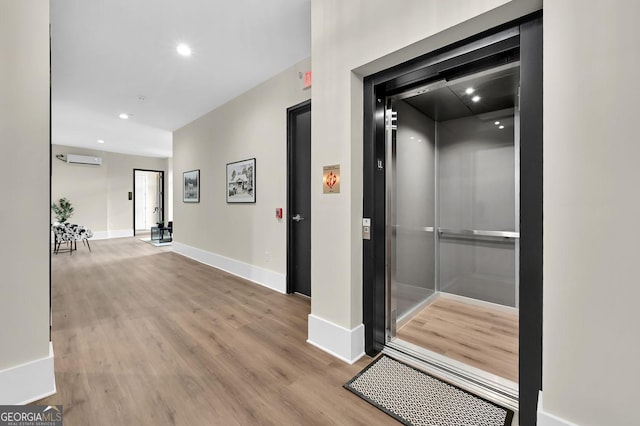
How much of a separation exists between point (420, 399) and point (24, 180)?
268 cm

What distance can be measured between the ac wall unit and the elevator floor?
10.2 metres

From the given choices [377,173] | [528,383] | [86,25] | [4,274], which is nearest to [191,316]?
[4,274]

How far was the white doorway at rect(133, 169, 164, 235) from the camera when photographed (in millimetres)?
10117

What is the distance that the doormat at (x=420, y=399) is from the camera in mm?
1454

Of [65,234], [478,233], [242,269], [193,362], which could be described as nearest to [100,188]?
[65,234]

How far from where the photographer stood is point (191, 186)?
5770 mm

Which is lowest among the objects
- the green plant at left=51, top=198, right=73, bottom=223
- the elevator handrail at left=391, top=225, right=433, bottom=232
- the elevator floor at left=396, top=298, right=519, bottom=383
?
the elevator floor at left=396, top=298, right=519, bottom=383

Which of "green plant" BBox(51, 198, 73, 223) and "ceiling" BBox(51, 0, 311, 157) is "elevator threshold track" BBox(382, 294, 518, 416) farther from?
"green plant" BBox(51, 198, 73, 223)

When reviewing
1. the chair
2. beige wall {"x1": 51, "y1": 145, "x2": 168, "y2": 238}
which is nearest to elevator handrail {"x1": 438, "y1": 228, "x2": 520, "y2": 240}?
the chair

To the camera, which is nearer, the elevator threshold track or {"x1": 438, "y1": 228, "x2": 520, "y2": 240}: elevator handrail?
Result: the elevator threshold track

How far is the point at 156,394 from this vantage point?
1.66 metres

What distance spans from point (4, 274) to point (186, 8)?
8.00ft

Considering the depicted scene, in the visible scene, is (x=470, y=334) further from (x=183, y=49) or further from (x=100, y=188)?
(x=100, y=188)

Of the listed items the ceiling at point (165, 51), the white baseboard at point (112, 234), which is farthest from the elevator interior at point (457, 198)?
the white baseboard at point (112, 234)
